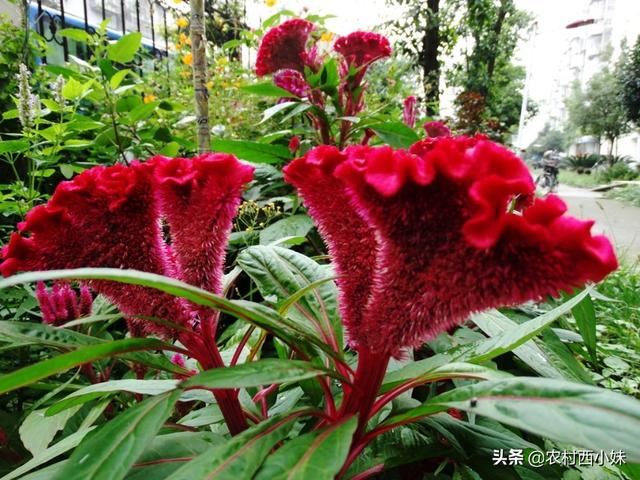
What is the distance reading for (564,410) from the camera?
45 centimetres

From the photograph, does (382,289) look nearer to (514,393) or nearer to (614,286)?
(514,393)

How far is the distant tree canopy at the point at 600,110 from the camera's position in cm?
2498

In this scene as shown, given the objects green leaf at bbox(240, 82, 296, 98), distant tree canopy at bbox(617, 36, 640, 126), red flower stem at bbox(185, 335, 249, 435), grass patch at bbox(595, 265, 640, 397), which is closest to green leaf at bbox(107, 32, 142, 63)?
green leaf at bbox(240, 82, 296, 98)

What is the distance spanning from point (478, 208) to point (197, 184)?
0.38 m

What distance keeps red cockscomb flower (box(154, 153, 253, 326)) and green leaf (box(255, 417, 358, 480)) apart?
8.8 inches

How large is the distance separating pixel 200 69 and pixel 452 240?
97 cm

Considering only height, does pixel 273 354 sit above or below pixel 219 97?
below

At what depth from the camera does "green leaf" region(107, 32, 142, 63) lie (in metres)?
1.66

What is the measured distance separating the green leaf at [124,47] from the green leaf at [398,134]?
0.99 m

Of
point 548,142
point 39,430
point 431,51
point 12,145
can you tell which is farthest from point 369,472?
point 548,142

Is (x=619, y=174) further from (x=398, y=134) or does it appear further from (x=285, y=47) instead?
(x=285, y=47)

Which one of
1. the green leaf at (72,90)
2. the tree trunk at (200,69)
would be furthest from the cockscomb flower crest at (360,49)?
the green leaf at (72,90)

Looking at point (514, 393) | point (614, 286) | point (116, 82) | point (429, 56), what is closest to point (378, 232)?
point (514, 393)

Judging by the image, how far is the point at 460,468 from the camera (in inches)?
29.9
